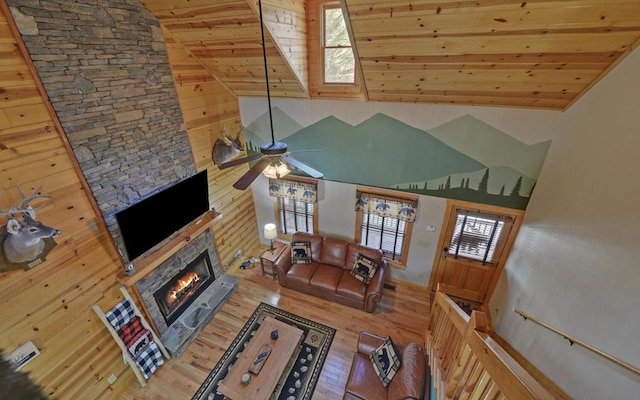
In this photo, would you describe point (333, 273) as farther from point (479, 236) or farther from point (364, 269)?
point (479, 236)

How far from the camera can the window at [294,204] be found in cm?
567

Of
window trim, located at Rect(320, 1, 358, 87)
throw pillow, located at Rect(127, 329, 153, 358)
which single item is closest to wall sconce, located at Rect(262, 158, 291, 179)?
window trim, located at Rect(320, 1, 358, 87)

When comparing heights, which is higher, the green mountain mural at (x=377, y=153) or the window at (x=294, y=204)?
the green mountain mural at (x=377, y=153)

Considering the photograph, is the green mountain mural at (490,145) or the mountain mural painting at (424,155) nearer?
the green mountain mural at (490,145)

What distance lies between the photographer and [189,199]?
4.34 meters

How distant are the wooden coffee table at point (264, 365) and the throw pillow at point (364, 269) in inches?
61.1

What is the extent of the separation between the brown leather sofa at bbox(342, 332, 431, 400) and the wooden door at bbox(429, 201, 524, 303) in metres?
1.59

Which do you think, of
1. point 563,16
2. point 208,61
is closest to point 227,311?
point 208,61

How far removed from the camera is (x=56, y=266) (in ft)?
10.0

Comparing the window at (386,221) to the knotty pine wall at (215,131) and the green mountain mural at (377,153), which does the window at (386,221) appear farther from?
the knotty pine wall at (215,131)

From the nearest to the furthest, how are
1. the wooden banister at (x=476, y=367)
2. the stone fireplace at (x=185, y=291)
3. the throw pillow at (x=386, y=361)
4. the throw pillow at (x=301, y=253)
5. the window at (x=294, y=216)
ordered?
the wooden banister at (x=476, y=367)
the throw pillow at (x=386, y=361)
the stone fireplace at (x=185, y=291)
the throw pillow at (x=301, y=253)
the window at (x=294, y=216)

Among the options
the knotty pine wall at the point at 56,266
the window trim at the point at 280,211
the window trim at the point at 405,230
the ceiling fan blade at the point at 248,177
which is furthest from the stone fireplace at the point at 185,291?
the window trim at the point at 405,230

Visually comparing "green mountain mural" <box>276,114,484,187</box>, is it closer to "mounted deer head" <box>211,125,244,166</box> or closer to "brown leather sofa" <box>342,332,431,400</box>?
"mounted deer head" <box>211,125,244,166</box>

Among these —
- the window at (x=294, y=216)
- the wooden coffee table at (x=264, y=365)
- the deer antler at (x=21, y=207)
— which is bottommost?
the wooden coffee table at (x=264, y=365)
